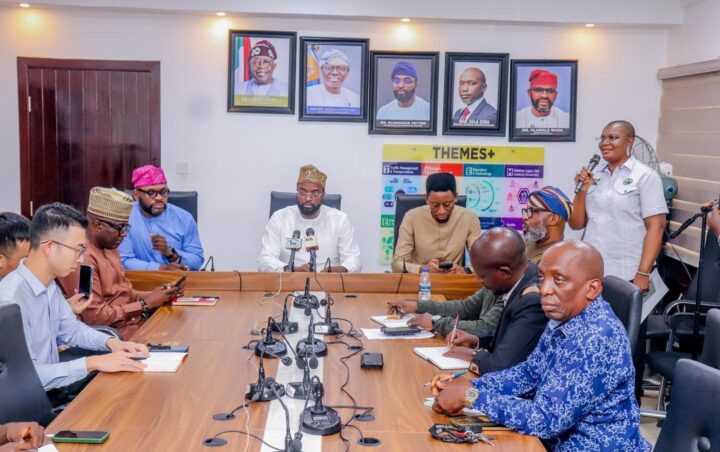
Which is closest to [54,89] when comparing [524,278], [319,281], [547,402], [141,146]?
[141,146]

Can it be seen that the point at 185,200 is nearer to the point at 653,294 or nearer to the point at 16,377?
the point at 16,377

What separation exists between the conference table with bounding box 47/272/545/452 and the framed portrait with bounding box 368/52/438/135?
7.41 ft

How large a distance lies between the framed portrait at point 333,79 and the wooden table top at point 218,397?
2.74 metres

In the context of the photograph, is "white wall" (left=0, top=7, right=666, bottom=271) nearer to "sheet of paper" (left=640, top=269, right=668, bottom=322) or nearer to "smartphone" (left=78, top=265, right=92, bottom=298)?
"sheet of paper" (left=640, top=269, right=668, bottom=322)

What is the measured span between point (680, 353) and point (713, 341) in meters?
1.58

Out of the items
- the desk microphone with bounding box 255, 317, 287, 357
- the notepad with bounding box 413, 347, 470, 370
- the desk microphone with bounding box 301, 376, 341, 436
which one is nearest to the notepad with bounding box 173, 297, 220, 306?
the desk microphone with bounding box 255, 317, 287, 357

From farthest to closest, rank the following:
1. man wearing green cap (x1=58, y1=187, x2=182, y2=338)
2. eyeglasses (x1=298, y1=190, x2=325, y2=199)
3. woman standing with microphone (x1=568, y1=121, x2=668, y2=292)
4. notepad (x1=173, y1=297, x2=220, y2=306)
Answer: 1. eyeglasses (x1=298, y1=190, x2=325, y2=199)
2. woman standing with microphone (x1=568, y1=121, x2=668, y2=292)
3. notepad (x1=173, y1=297, x2=220, y2=306)
4. man wearing green cap (x1=58, y1=187, x2=182, y2=338)

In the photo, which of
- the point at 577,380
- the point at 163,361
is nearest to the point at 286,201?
the point at 163,361

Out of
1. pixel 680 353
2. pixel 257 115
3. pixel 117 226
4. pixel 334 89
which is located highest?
pixel 334 89

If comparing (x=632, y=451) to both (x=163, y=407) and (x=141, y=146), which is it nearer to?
(x=163, y=407)

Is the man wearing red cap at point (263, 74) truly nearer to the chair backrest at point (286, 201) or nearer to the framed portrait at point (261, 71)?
the framed portrait at point (261, 71)

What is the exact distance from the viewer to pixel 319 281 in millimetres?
4145

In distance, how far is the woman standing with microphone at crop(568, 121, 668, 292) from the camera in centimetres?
422

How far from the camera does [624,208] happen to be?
4320mm
